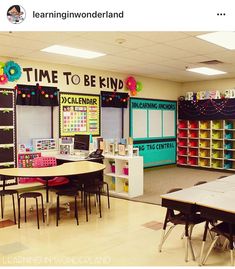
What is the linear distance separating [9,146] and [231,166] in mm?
5793

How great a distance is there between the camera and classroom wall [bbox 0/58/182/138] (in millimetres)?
6473

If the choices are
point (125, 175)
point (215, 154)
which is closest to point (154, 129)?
point (215, 154)

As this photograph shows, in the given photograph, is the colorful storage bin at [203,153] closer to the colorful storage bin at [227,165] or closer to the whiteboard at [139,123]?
the colorful storage bin at [227,165]

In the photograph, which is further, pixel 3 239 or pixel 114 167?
pixel 114 167

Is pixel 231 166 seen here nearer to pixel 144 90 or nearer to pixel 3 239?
pixel 144 90

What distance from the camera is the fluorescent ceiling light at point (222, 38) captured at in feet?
15.5

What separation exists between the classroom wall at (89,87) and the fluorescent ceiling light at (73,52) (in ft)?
2.92

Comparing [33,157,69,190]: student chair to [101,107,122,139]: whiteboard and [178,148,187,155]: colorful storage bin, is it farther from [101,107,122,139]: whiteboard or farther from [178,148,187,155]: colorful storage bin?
[178,148,187,155]: colorful storage bin

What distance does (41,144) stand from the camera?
6.57 metres

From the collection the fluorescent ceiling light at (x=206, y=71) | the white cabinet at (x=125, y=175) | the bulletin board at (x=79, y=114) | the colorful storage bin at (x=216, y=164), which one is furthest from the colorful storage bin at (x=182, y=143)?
the white cabinet at (x=125, y=175)
